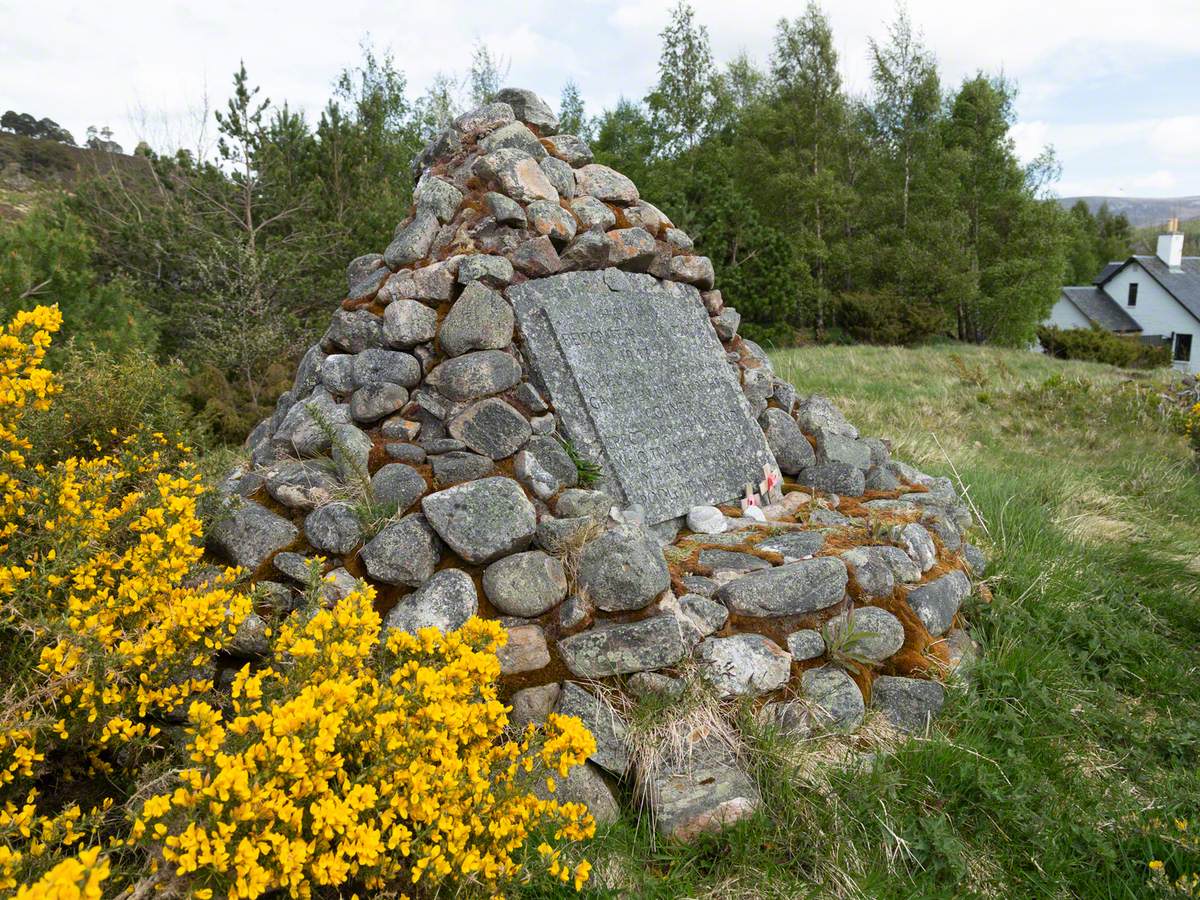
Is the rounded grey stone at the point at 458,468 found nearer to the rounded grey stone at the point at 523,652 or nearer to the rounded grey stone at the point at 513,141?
the rounded grey stone at the point at 523,652

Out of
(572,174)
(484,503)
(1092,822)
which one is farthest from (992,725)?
(572,174)

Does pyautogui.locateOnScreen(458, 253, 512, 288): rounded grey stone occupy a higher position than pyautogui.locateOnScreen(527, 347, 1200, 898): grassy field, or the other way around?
pyautogui.locateOnScreen(458, 253, 512, 288): rounded grey stone

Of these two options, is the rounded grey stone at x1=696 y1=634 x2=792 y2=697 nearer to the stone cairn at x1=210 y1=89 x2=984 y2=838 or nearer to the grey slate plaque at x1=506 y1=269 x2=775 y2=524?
the stone cairn at x1=210 y1=89 x2=984 y2=838

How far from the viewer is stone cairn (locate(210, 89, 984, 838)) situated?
10.2 feet

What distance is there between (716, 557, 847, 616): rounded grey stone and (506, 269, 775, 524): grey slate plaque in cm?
69

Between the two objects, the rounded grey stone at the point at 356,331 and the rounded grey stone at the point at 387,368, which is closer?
the rounded grey stone at the point at 387,368

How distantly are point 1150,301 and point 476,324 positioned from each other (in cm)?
4045

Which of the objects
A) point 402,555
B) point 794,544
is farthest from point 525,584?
point 794,544

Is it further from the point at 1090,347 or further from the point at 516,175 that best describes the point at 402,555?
the point at 1090,347

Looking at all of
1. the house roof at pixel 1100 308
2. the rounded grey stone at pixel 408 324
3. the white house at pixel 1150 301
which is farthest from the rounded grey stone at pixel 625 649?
the house roof at pixel 1100 308

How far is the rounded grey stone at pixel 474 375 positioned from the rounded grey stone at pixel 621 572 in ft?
3.20

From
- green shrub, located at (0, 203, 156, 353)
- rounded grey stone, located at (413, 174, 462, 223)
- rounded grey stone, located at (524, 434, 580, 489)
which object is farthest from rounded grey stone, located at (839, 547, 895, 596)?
green shrub, located at (0, 203, 156, 353)

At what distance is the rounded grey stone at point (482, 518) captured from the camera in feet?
10.6

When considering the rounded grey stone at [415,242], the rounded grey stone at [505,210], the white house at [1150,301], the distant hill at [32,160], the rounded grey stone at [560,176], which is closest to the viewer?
the rounded grey stone at [505,210]
